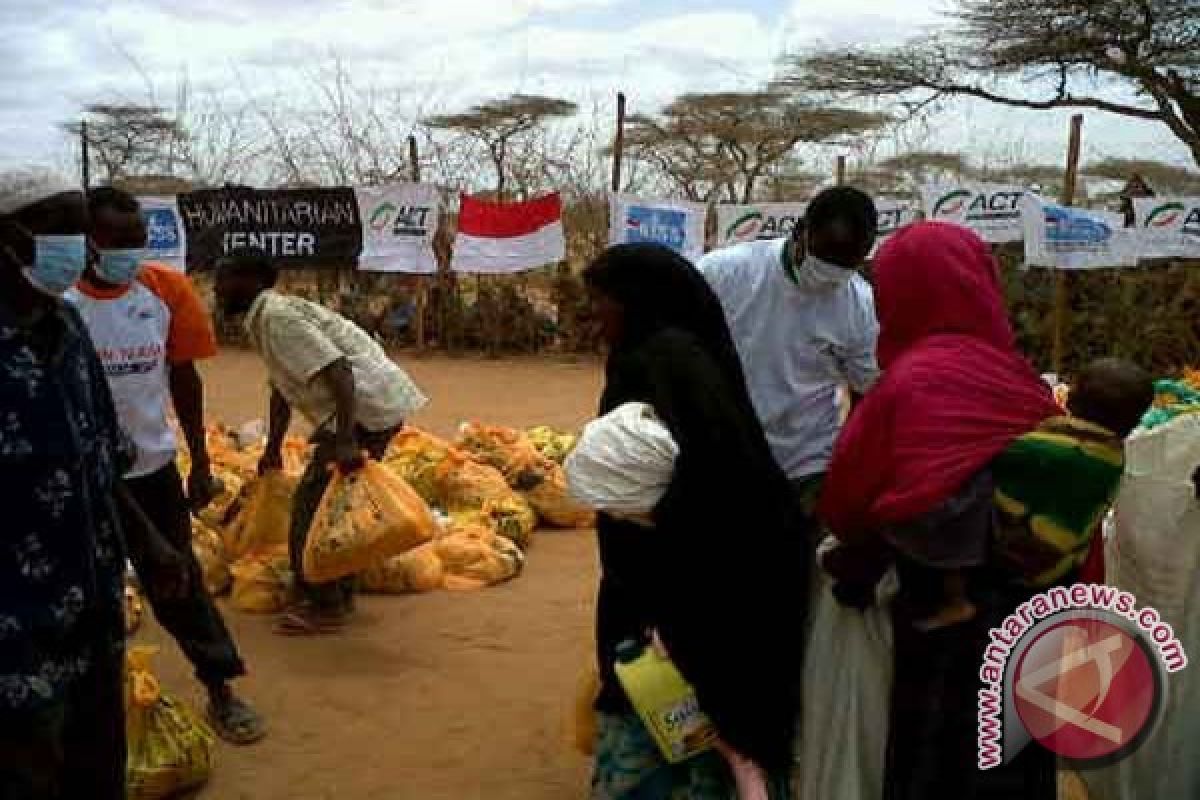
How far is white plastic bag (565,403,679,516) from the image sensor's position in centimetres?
253

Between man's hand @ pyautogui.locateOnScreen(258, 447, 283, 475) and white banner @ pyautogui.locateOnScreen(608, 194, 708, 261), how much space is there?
22.5 ft

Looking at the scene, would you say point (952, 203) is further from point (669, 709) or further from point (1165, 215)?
point (669, 709)

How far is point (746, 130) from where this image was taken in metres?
22.3

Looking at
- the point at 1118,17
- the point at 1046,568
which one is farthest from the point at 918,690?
the point at 1118,17

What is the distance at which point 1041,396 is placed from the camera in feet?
8.05

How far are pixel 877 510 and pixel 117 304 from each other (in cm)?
233

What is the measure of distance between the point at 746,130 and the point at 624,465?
20552 millimetres

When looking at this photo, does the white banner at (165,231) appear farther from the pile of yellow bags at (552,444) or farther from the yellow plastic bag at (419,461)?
the yellow plastic bag at (419,461)

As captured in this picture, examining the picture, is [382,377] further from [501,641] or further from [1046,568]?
[1046,568]

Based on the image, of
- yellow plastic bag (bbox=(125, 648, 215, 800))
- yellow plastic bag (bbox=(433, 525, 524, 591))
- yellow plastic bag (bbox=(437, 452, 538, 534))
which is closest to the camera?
yellow plastic bag (bbox=(125, 648, 215, 800))

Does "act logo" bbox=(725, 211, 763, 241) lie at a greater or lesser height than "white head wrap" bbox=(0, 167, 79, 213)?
lesser

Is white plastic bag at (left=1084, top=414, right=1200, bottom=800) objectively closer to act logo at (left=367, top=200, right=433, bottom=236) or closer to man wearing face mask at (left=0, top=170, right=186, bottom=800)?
man wearing face mask at (left=0, top=170, right=186, bottom=800)

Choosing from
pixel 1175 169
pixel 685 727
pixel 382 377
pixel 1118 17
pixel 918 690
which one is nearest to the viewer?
pixel 918 690

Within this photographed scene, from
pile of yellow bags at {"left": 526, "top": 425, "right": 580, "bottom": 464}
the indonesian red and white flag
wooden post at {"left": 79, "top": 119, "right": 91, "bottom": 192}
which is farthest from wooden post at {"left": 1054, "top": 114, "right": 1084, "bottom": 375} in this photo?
wooden post at {"left": 79, "top": 119, "right": 91, "bottom": 192}
